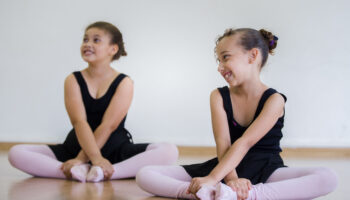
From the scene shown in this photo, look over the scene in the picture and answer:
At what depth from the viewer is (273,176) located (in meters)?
1.49

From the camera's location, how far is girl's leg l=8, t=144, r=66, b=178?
1946mm

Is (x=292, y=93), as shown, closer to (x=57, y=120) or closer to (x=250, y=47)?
(x=57, y=120)

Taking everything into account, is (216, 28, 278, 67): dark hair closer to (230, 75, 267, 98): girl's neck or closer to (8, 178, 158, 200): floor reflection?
(230, 75, 267, 98): girl's neck

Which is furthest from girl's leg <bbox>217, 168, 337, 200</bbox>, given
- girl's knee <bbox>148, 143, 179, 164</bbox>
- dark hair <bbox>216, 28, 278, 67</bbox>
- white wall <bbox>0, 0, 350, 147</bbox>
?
white wall <bbox>0, 0, 350, 147</bbox>

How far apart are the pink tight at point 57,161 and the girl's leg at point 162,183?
0.45m

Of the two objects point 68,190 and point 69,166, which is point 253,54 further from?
point 69,166

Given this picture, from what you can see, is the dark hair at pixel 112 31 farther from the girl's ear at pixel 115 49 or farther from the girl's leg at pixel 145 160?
the girl's leg at pixel 145 160

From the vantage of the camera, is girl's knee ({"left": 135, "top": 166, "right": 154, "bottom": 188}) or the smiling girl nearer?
the smiling girl

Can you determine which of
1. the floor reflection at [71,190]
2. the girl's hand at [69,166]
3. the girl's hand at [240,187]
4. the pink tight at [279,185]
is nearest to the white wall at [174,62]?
the girl's hand at [69,166]

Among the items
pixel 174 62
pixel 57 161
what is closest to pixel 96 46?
pixel 57 161

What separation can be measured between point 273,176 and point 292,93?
6.79ft

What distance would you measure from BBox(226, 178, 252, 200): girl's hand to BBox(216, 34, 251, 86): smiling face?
1.14ft

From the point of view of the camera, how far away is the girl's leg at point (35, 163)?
6.39ft

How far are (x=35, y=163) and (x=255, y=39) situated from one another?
106cm
